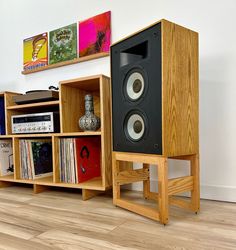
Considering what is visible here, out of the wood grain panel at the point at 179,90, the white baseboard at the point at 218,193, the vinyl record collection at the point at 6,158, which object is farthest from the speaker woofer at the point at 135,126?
the vinyl record collection at the point at 6,158

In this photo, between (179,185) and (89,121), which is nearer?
(179,185)

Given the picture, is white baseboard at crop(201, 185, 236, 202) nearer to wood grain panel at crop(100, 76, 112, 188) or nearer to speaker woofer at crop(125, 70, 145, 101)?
wood grain panel at crop(100, 76, 112, 188)

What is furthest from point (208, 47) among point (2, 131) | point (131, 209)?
point (2, 131)

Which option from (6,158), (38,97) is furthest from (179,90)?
(6,158)

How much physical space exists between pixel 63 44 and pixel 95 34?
10.6 inches

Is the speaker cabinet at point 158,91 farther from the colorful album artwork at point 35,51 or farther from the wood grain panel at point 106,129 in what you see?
the colorful album artwork at point 35,51

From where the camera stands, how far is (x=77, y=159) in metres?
1.22

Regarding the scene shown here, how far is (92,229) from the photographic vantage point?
0.82m

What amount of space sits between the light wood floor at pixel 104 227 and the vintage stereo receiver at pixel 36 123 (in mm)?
404

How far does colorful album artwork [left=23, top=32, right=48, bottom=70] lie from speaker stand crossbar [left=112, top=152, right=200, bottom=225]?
104 centimetres

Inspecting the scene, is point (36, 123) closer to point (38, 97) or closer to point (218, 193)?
point (38, 97)

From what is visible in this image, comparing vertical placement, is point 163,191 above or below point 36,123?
below

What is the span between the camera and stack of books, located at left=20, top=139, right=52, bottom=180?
4.49 feet

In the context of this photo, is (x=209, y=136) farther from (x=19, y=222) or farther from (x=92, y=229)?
(x=19, y=222)
